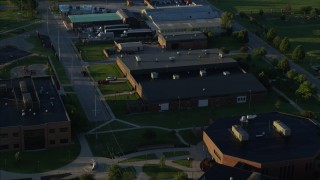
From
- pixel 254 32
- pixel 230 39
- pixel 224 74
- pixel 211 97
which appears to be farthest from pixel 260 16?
pixel 211 97

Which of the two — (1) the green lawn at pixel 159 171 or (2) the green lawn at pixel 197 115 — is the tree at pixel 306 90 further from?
(1) the green lawn at pixel 159 171

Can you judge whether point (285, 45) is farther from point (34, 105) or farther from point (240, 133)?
point (34, 105)

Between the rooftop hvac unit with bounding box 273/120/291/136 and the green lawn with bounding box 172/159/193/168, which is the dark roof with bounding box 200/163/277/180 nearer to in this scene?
the green lawn with bounding box 172/159/193/168

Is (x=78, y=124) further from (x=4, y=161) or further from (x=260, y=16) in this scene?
(x=260, y=16)

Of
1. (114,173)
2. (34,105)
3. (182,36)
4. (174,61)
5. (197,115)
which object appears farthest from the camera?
(182,36)

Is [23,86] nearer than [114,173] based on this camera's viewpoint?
No

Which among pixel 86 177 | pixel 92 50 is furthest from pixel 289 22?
pixel 86 177

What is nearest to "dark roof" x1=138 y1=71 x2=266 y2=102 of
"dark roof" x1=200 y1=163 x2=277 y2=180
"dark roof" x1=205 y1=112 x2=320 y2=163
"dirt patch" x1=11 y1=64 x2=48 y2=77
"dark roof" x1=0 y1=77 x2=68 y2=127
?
"dark roof" x1=205 y1=112 x2=320 y2=163
